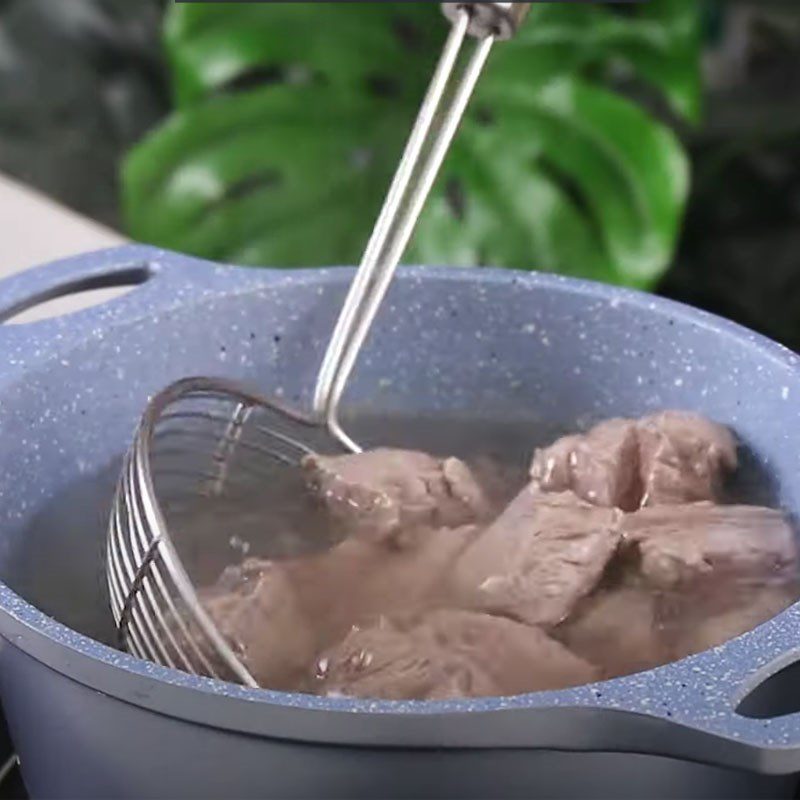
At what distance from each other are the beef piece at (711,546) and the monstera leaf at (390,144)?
520 mm

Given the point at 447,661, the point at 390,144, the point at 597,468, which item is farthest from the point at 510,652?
the point at 390,144

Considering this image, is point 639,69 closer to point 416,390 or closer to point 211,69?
point 211,69

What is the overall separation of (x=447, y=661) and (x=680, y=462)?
176mm

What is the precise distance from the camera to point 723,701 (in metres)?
0.42

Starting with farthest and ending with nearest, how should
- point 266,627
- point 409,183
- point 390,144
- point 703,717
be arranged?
point 390,144
point 409,183
point 266,627
point 703,717

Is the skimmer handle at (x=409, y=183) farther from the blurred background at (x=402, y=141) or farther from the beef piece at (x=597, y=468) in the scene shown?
the blurred background at (x=402, y=141)

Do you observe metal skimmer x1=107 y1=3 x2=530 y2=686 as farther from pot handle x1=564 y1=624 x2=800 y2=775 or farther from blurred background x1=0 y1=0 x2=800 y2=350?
blurred background x1=0 y1=0 x2=800 y2=350

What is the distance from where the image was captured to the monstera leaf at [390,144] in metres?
1.12

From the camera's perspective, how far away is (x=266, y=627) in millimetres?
524

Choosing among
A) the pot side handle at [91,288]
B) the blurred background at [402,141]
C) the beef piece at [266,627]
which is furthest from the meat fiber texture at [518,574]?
the blurred background at [402,141]

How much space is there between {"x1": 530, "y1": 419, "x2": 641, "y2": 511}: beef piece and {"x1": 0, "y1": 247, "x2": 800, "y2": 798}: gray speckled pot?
55 mm

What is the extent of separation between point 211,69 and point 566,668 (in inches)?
30.2

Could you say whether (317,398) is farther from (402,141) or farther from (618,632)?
(402,141)

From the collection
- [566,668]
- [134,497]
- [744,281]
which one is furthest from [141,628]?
[744,281]
